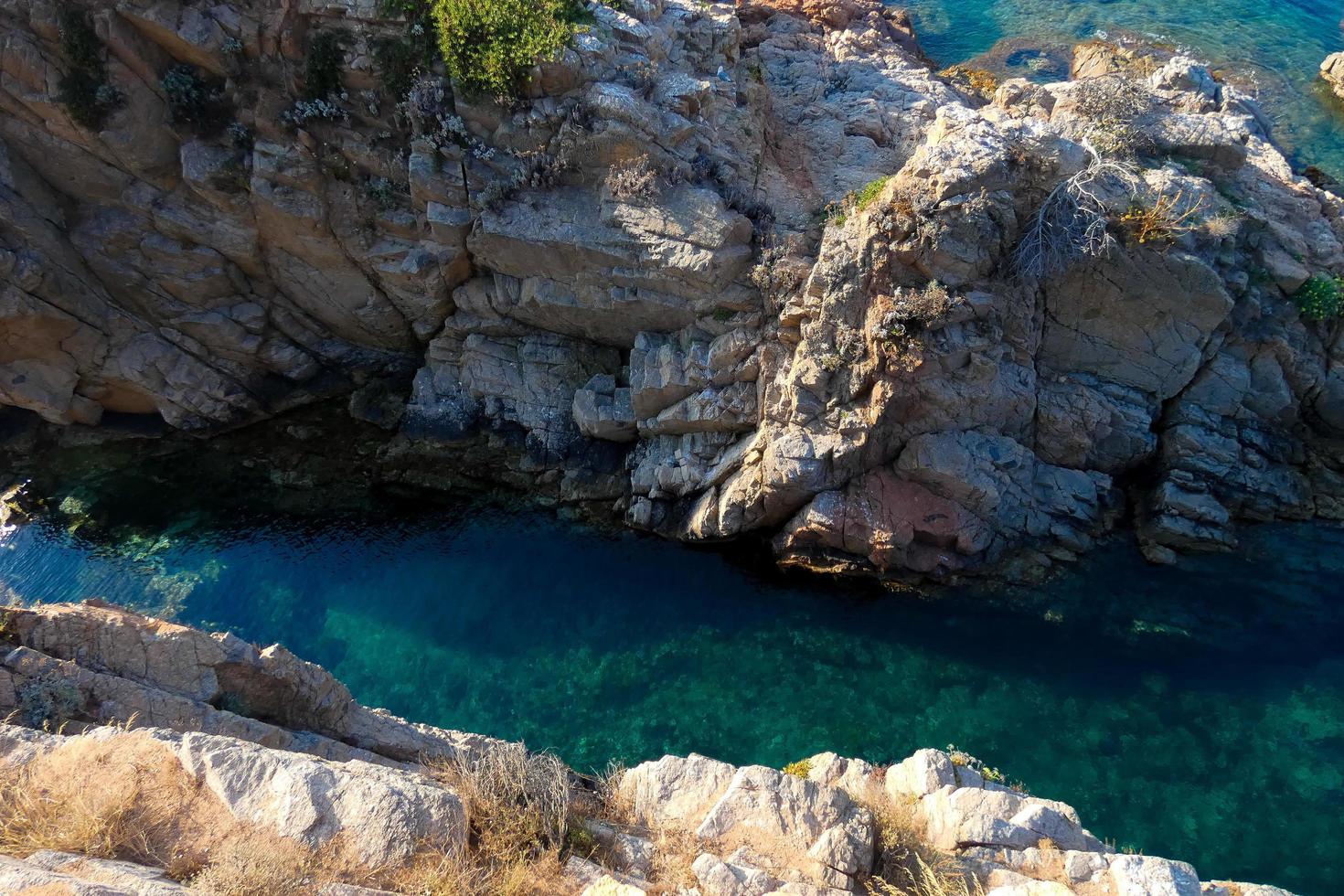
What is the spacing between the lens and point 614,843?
30.8 feet

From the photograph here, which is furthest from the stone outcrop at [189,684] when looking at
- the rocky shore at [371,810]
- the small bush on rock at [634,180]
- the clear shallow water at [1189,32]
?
the clear shallow water at [1189,32]

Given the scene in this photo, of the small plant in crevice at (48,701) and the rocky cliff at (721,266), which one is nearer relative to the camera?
the small plant in crevice at (48,701)

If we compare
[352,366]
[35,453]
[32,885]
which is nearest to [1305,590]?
[32,885]

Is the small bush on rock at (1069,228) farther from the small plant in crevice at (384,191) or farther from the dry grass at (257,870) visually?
the dry grass at (257,870)

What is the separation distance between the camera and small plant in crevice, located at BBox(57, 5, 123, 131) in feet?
55.6

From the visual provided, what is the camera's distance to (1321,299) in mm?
17500

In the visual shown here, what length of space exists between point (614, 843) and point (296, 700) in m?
5.09

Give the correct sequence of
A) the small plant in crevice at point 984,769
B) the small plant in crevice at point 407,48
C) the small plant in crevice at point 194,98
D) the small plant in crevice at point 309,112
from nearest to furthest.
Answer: the small plant in crevice at point 984,769 → the small plant in crevice at point 407,48 → the small plant in crevice at point 194,98 → the small plant in crevice at point 309,112

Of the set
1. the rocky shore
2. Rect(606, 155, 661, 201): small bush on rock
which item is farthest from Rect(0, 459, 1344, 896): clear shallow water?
Rect(606, 155, 661, 201): small bush on rock

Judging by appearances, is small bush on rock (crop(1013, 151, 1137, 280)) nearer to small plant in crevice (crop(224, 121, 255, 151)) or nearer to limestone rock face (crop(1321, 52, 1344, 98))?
limestone rock face (crop(1321, 52, 1344, 98))

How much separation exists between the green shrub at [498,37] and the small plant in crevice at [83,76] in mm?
7614

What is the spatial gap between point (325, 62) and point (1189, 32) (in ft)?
96.9

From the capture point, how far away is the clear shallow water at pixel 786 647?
47.0 feet

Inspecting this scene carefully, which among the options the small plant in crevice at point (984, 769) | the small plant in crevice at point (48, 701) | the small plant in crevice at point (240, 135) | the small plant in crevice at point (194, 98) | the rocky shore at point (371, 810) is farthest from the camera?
the small plant in crevice at point (240, 135)
